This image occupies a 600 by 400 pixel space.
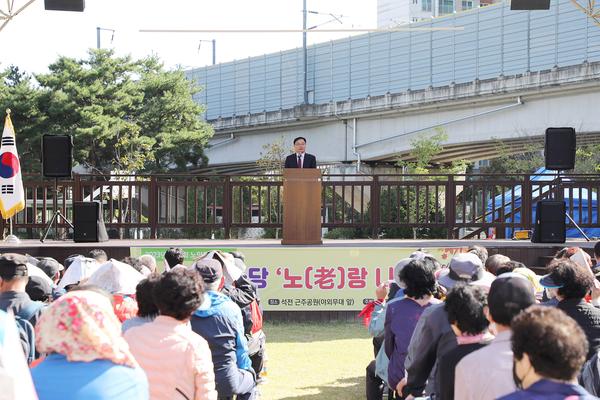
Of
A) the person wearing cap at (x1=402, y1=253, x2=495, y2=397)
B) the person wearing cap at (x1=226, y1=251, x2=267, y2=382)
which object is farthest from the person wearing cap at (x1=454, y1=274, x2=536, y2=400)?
the person wearing cap at (x1=226, y1=251, x2=267, y2=382)

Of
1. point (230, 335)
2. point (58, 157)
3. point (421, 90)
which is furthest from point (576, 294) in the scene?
point (421, 90)

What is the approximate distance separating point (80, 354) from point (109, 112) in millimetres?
34009

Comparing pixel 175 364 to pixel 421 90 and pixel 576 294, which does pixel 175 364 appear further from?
pixel 421 90

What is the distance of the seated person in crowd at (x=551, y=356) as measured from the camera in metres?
2.61

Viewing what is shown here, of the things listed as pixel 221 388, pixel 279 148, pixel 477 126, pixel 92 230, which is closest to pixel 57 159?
pixel 92 230

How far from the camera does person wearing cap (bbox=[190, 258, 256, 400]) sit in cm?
513

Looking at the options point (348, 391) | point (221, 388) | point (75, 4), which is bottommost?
point (348, 391)

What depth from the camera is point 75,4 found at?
462 inches

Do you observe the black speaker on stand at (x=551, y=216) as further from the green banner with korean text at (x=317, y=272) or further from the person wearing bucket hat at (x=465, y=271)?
the person wearing bucket hat at (x=465, y=271)

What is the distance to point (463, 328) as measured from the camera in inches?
154

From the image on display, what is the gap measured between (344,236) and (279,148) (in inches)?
721

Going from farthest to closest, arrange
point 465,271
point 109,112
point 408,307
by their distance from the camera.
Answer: point 109,112, point 465,271, point 408,307

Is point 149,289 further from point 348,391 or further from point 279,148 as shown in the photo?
point 279,148

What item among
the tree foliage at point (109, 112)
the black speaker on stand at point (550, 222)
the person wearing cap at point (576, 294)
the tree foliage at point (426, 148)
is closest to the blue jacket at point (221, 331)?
the person wearing cap at point (576, 294)
